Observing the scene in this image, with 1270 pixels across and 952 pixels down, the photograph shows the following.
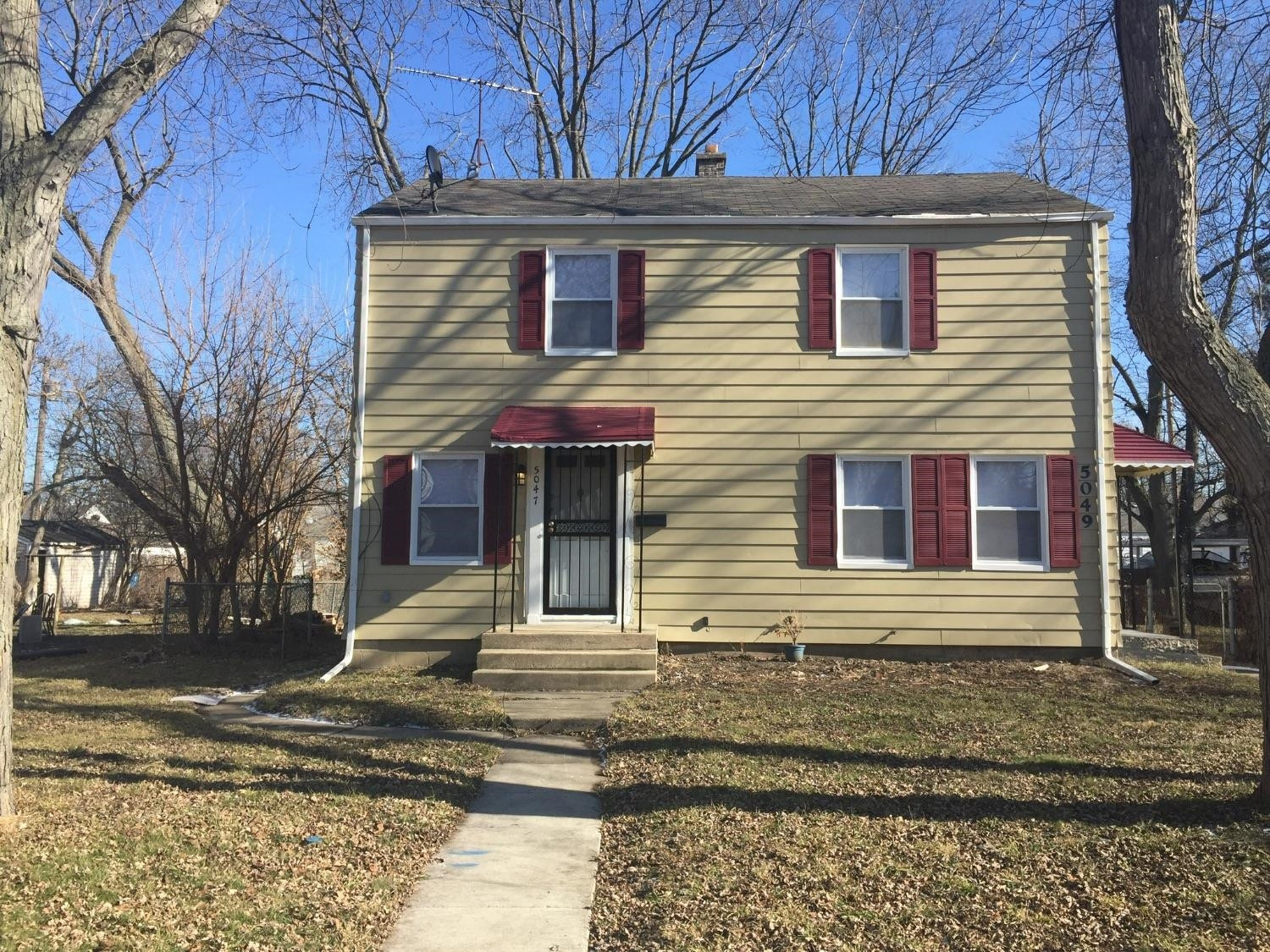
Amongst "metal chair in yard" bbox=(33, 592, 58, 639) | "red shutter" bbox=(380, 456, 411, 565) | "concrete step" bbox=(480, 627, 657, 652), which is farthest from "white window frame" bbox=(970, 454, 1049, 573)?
"metal chair in yard" bbox=(33, 592, 58, 639)

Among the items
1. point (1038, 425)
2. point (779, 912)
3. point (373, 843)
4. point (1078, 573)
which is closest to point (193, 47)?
point (373, 843)

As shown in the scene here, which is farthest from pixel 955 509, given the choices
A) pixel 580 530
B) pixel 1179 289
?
pixel 1179 289

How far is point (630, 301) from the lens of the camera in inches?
428

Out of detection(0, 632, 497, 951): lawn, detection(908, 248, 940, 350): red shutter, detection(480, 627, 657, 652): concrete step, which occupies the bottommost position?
detection(0, 632, 497, 951): lawn

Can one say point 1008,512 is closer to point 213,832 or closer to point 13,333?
point 213,832

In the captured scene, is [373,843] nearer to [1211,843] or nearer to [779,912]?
[779,912]

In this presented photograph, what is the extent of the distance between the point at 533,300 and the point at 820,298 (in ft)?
11.2

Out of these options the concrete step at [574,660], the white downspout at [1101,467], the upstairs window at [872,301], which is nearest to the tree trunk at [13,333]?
the concrete step at [574,660]

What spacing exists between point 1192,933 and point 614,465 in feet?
25.3

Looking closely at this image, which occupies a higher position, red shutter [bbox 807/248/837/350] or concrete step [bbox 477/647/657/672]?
red shutter [bbox 807/248/837/350]

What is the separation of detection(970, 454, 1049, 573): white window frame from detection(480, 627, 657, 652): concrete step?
13.1 ft

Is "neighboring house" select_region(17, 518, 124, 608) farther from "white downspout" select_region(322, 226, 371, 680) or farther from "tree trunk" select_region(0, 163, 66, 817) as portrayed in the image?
"tree trunk" select_region(0, 163, 66, 817)

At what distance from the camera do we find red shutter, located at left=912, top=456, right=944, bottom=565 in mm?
10547

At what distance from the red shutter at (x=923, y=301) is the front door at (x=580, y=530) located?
3854 mm
